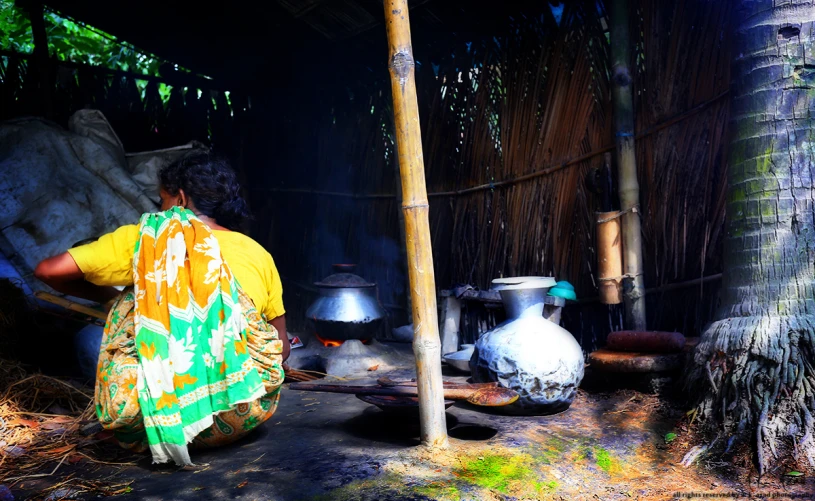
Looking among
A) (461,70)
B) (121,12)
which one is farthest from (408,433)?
(121,12)

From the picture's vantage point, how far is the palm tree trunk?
8.68ft

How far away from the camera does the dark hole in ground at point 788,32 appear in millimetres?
2791

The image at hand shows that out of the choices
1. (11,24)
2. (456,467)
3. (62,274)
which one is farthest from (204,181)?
(11,24)

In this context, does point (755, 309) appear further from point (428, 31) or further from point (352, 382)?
point (428, 31)

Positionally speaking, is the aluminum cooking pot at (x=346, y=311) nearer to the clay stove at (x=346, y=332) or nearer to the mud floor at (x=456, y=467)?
the clay stove at (x=346, y=332)

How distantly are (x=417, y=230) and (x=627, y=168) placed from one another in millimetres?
1810

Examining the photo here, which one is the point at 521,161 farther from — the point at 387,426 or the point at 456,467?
the point at 456,467

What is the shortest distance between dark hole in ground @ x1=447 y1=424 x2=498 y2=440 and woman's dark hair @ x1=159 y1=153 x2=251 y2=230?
1.54 m

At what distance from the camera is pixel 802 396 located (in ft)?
8.46

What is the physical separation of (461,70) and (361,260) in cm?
226

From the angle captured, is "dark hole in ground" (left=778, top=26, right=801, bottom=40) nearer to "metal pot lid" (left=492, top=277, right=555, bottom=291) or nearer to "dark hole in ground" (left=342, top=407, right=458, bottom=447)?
"metal pot lid" (left=492, top=277, right=555, bottom=291)

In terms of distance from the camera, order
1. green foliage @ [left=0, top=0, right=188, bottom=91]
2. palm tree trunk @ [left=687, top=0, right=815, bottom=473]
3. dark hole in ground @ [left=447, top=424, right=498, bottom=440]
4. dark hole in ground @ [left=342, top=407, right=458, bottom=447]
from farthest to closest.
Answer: green foliage @ [left=0, top=0, right=188, bottom=91] < dark hole in ground @ [left=447, top=424, right=498, bottom=440] < dark hole in ground @ [left=342, top=407, right=458, bottom=447] < palm tree trunk @ [left=687, top=0, right=815, bottom=473]

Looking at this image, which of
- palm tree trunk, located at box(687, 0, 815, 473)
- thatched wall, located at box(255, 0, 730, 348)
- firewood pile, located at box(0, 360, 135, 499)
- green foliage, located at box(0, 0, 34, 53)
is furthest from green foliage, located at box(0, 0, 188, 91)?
palm tree trunk, located at box(687, 0, 815, 473)

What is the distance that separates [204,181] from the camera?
9.18 ft
